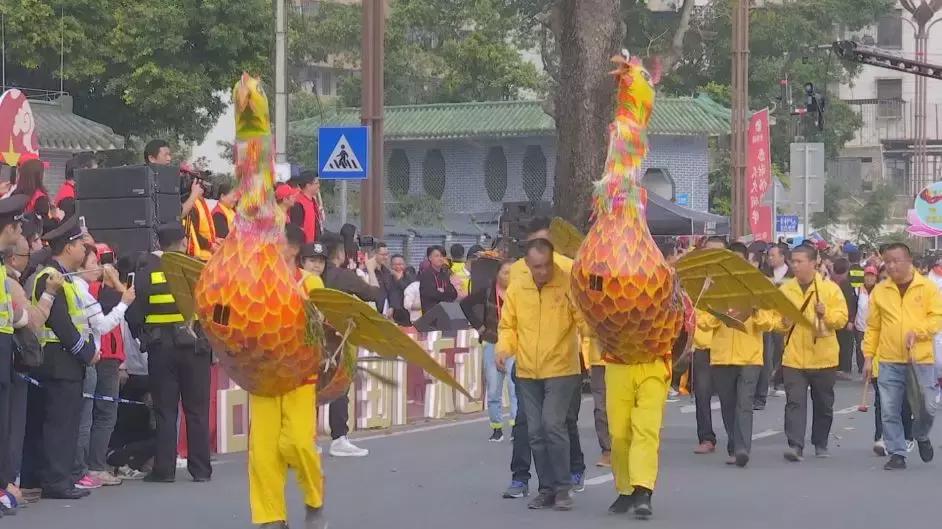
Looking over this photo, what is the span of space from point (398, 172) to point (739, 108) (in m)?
15.1

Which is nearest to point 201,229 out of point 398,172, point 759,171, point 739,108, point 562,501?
point 562,501

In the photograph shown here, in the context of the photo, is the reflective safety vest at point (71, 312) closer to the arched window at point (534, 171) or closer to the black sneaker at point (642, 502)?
the black sneaker at point (642, 502)

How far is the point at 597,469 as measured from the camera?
1322 centimetres

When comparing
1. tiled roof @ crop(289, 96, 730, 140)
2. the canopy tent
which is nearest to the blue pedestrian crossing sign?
the canopy tent

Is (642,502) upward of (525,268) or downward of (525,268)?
downward

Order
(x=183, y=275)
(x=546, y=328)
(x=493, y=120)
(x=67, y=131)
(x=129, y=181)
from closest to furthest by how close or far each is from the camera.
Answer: (x=183, y=275) < (x=546, y=328) < (x=129, y=181) < (x=67, y=131) < (x=493, y=120)

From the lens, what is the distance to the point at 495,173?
44812mm

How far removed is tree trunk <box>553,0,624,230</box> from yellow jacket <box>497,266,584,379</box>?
31.3 ft

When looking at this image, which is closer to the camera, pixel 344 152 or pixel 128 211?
pixel 128 211

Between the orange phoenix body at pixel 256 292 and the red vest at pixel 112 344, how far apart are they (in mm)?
2852

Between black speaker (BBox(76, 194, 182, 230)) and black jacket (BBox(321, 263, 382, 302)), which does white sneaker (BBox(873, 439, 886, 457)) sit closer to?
black jacket (BBox(321, 263, 382, 302))

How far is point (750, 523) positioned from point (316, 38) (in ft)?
106

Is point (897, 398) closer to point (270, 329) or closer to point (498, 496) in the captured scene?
point (498, 496)

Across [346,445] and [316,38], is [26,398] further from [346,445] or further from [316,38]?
[316,38]
